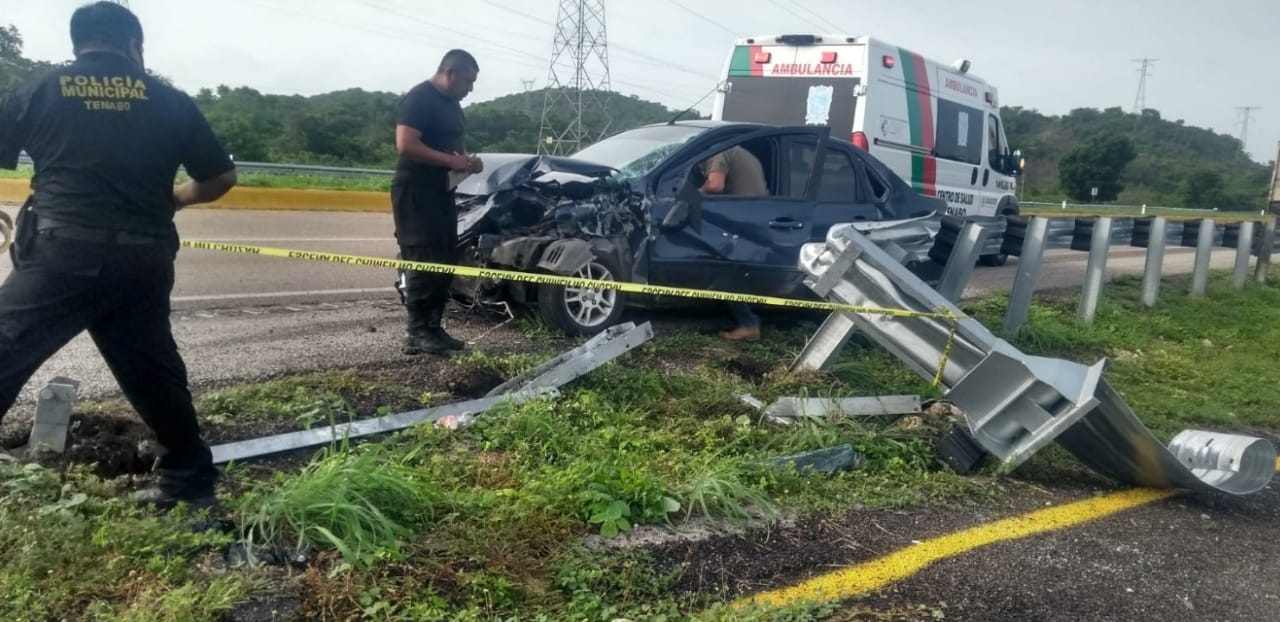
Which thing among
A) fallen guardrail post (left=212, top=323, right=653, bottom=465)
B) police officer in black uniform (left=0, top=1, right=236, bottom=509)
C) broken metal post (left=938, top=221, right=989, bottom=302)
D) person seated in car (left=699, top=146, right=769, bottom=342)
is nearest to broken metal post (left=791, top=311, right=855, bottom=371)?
fallen guardrail post (left=212, top=323, right=653, bottom=465)

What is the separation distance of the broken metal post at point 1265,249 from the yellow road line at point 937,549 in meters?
10.2

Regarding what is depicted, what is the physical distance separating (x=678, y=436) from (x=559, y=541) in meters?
1.40

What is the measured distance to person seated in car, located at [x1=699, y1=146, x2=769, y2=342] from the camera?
289 inches

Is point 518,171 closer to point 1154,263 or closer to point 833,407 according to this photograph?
Result: point 833,407

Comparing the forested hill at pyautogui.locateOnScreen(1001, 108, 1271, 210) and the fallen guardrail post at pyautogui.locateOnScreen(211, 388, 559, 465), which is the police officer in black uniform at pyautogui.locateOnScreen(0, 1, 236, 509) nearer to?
the fallen guardrail post at pyautogui.locateOnScreen(211, 388, 559, 465)

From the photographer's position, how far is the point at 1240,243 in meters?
12.9

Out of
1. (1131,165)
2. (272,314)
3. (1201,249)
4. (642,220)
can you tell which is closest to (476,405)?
(642,220)

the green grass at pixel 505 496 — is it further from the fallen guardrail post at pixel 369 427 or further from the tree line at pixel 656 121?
the tree line at pixel 656 121

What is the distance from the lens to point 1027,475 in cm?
487

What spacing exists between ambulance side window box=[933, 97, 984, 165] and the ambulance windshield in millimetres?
6557

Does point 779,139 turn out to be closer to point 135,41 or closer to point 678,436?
point 678,436

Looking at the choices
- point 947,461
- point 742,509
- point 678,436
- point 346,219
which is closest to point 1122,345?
point 947,461

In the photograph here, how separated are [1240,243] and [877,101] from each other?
4811 mm

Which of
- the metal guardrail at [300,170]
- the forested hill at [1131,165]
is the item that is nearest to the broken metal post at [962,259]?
the metal guardrail at [300,170]
